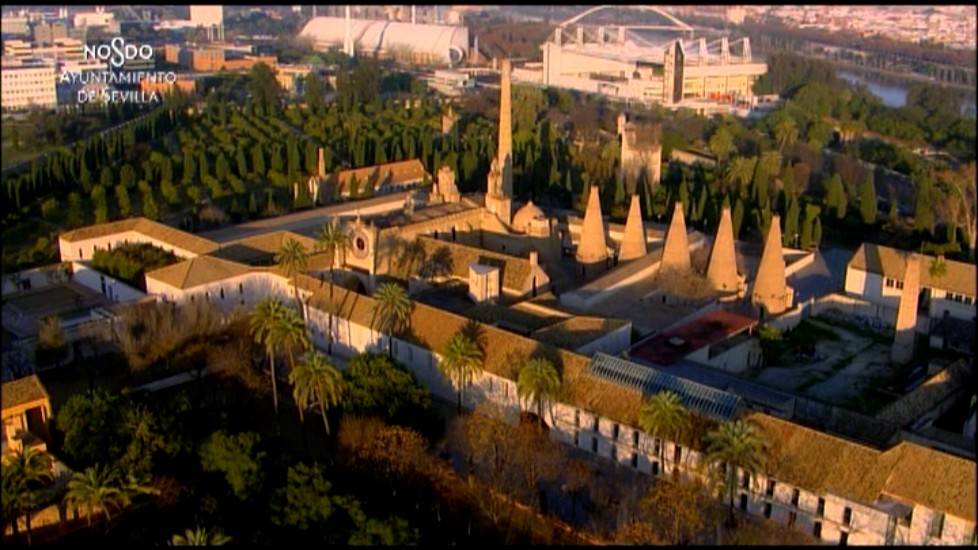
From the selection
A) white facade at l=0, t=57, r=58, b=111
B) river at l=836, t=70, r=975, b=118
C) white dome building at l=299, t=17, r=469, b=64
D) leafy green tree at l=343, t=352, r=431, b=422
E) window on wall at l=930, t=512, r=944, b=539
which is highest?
white dome building at l=299, t=17, r=469, b=64

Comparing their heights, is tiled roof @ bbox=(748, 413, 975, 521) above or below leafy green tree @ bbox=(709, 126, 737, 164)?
below

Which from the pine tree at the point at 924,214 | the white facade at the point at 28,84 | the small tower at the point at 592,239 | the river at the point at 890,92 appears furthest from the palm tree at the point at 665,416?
the river at the point at 890,92

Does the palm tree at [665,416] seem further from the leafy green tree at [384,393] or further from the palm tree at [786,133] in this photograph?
the palm tree at [786,133]

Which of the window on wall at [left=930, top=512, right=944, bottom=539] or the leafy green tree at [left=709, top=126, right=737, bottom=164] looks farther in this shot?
the leafy green tree at [left=709, top=126, right=737, bottom=164]

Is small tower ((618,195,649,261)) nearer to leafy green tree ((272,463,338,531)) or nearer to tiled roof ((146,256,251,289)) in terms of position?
tiled roof ((146,256,251,289))

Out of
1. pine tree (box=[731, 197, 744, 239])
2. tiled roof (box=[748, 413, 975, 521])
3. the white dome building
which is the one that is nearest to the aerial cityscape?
tiled roof (box=[748, 413, 975, 521])

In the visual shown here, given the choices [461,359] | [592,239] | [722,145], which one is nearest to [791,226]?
[592,239]

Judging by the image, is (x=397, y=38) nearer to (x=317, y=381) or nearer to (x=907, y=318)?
(x=907, y=318)
